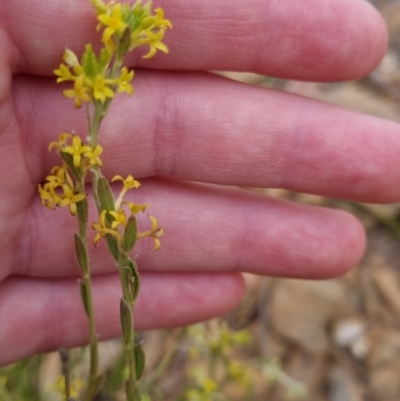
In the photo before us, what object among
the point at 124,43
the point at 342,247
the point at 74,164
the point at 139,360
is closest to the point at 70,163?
the point at 74,164

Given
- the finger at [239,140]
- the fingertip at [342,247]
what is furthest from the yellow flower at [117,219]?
the fingertip at [342,247]

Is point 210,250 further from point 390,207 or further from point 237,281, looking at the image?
point 390,207

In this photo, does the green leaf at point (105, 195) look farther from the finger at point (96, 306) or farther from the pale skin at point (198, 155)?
the finger at point (96, 306)

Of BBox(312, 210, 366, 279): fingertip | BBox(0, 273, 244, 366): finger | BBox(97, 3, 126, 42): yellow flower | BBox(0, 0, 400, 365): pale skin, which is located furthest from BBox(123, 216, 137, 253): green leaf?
BBox(312, 210, 366, 279): fingertip

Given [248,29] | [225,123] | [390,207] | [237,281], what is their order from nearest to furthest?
[248,29] → [225,123] → [237,281] → [390,207]

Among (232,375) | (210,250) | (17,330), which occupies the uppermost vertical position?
(210,250)

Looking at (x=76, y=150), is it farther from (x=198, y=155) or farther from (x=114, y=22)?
(x=198, y=155)

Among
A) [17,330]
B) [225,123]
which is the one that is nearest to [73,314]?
[17,330]

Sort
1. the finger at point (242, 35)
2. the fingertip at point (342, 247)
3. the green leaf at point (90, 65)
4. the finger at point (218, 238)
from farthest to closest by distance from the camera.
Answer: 1. the fingertip at point (342, 247)
2. the finger at point (218, 238)
3. the finger at point (242, 35)
4. the green leaf at point (90, 65)
